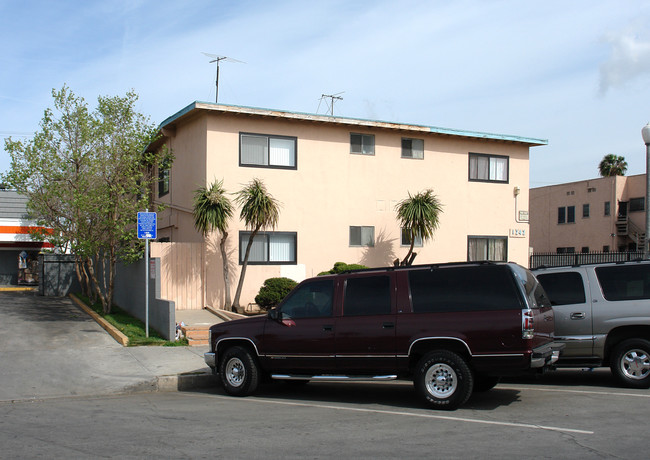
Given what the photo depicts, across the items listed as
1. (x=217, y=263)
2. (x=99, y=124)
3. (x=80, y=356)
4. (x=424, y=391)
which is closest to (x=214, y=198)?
(x=217, y=263)

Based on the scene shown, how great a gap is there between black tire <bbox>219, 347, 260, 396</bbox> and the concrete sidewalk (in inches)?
45.7

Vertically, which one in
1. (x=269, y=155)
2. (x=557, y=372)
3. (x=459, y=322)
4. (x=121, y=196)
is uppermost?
(x=269, y=155)

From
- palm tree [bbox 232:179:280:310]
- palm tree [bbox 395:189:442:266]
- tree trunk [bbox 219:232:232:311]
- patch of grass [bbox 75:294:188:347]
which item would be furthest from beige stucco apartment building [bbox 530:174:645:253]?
patch of grass [bbox 75:294:188:347]

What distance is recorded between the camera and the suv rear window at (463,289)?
872 cm

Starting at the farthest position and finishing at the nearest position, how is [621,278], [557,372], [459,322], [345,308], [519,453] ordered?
[557,372] → [621,278] → [345,308] → [459,322] → [519,453]

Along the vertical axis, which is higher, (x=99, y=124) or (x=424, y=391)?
(x=99, y=124)

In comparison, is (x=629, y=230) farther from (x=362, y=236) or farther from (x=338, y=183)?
(x=338, y=183)

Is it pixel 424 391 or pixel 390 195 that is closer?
pixel 424 391

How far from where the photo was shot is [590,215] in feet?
142

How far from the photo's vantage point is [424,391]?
29.1 ft

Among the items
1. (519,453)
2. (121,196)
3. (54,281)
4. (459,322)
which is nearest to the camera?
(519,453)

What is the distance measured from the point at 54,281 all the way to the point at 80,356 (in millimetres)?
12455

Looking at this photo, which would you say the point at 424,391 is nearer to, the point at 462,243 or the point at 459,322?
the point at 459,322

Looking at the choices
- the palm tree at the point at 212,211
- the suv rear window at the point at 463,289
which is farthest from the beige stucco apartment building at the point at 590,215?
the suv rear window at the point at 463,289
